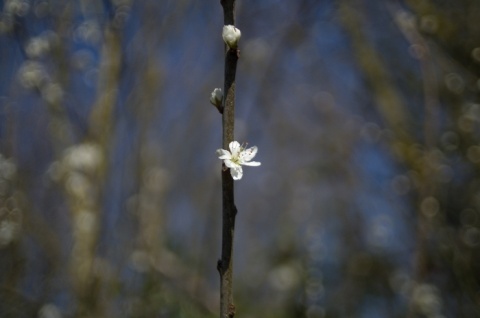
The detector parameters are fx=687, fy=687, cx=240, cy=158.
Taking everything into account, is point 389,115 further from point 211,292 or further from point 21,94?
point 21,94

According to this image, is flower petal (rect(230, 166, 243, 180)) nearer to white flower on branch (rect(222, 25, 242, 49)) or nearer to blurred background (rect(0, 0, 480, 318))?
white flower on branch (rect(222, 25, 242, 49))

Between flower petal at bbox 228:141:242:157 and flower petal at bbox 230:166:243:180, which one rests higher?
flower petal at bbox 228:141:242:157

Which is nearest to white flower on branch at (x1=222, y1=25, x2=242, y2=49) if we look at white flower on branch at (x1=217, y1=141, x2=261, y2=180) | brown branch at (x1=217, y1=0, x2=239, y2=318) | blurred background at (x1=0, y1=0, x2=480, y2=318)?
brown branch at (x1=217, y1=0, x2=239, y2=318)

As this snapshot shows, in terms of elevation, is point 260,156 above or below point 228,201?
below

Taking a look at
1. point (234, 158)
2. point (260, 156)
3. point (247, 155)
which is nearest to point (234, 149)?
point (234, 158)

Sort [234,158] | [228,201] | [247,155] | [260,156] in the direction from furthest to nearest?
[260,156] < [247,155] < [234,158] < [228,201]

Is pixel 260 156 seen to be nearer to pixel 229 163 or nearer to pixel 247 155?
pixel 247 155

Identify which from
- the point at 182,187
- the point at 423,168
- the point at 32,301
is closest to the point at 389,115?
the point at 423,168
